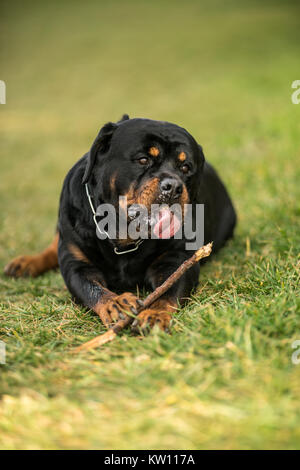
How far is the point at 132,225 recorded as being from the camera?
2674 mm

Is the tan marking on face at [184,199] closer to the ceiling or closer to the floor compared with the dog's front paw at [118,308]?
closer to the ceiling

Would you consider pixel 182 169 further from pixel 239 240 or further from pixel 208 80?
pixel 208 80

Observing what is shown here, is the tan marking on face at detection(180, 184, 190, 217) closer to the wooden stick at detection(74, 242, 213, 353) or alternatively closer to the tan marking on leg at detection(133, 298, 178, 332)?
the wooden stick at detection(74, 242, 213, 353)

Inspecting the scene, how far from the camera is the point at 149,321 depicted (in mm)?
2258

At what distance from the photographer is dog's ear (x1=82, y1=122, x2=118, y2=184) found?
2709 mm

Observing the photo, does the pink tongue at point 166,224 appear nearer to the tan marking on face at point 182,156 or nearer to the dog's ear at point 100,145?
the tan marking on face at point 182,156

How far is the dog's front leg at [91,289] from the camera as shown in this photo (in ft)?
7.73

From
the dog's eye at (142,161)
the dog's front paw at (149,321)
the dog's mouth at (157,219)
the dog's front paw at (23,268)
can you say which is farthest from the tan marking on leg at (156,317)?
the dog's front paw at (23,268)

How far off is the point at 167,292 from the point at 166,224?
36cm

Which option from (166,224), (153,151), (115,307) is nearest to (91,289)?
(115,307)

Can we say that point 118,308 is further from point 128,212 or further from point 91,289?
point 128,212

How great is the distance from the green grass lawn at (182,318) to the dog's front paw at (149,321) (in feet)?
0.18

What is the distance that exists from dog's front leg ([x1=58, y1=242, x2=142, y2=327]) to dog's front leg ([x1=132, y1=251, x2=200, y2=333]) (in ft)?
0.26

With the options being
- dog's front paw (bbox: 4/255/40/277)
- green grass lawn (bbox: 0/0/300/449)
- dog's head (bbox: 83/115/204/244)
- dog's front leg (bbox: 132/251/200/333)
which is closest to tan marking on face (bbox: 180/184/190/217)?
dog's head (bbox: 83/115/204/244)
